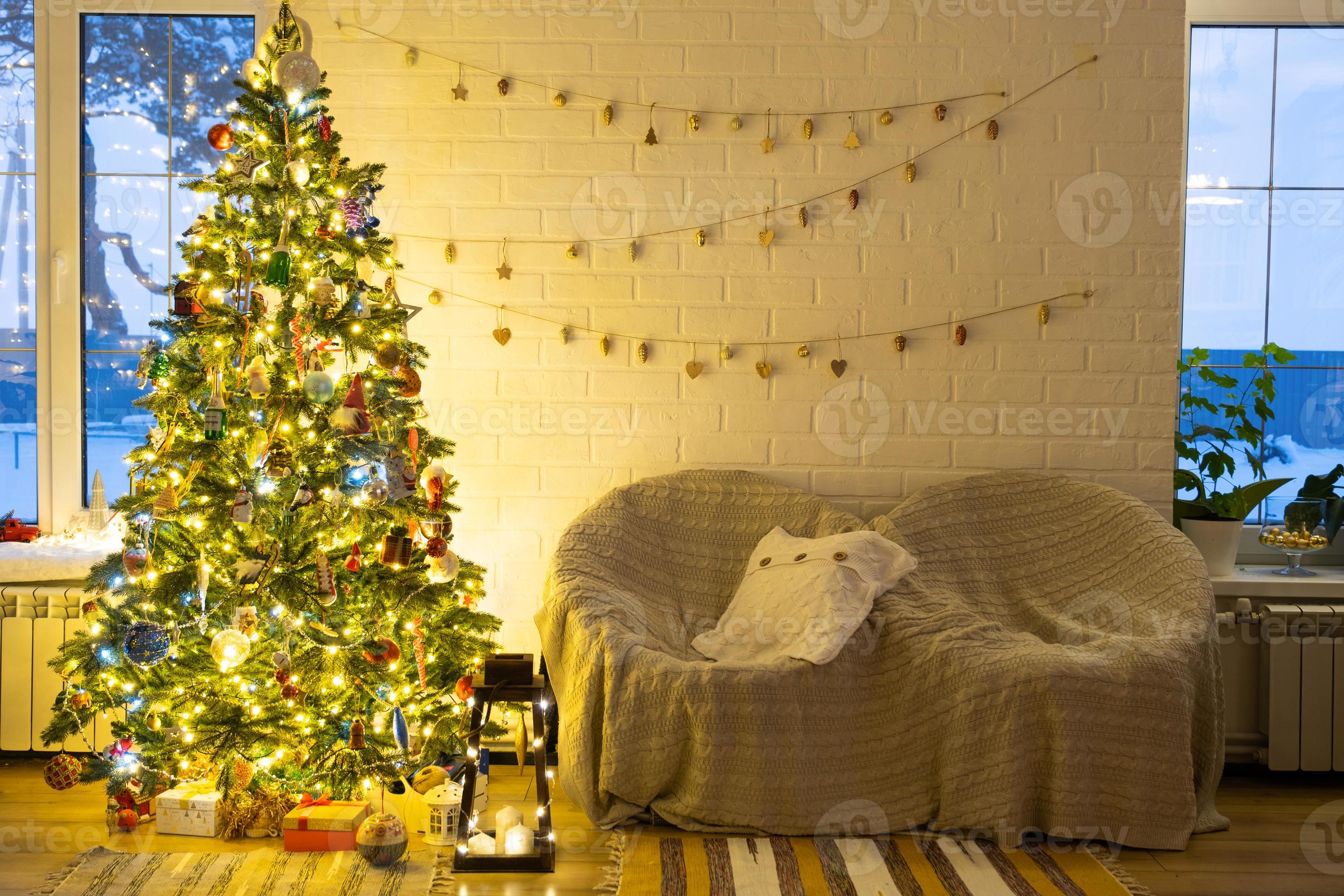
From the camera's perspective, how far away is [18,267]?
297cm

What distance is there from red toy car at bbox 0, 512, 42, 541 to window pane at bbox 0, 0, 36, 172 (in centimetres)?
104

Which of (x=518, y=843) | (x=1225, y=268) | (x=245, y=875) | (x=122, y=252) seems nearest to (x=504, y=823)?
(x=518, y=843)

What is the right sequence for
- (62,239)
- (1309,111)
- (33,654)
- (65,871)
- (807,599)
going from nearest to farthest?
(65,871) < (807,599) < (33,654) < (62,239) < (1309,111)

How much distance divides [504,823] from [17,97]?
101 inches

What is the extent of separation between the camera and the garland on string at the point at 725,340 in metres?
2.87

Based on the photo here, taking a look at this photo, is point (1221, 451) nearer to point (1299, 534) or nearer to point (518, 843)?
point (1299, 534)

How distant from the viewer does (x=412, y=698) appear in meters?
2.43

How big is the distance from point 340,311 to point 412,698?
0.94 m

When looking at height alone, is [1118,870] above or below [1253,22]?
below

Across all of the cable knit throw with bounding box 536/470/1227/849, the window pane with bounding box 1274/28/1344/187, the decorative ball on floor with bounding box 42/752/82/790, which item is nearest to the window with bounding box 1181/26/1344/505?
the window pane with bounding box 1274/28/1344/187

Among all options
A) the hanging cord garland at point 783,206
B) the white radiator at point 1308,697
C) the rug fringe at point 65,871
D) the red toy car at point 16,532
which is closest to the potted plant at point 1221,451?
the white radiator at point 1308,697

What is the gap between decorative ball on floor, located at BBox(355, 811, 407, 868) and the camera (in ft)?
6.85

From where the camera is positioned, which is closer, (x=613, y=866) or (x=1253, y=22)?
(x=613, y=866)

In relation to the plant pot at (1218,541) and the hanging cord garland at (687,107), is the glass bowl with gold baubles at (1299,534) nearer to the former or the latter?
the plant pot at (1218,541)
